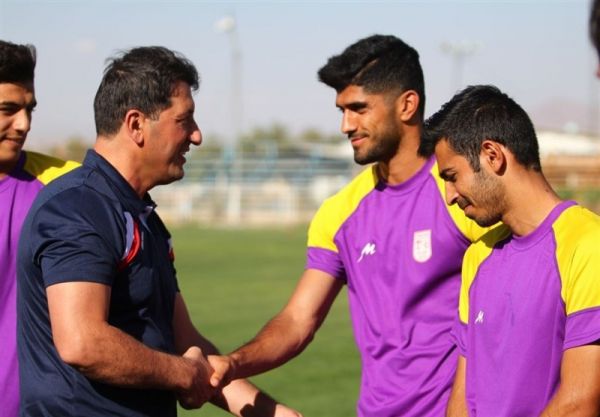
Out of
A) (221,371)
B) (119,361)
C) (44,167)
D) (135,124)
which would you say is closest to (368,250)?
(221,371)

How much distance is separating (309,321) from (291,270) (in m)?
17.8

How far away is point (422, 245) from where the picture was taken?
5.75 m

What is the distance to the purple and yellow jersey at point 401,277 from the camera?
5613mm

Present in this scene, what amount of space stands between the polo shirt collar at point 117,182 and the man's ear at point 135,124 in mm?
151

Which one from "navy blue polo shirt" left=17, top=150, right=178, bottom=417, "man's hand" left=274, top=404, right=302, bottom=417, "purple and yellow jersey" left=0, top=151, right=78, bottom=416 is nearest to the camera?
"navy blue polo shirt" left=17, top=150, right=178, bottom=417

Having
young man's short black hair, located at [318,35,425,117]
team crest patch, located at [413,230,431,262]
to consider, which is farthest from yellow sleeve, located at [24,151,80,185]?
team crest patch, located at [413,230,431,262]

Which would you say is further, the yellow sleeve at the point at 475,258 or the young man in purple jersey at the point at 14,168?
the young man in purple jersey at the point at 14,168

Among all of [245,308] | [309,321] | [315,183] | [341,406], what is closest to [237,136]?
[315,183]

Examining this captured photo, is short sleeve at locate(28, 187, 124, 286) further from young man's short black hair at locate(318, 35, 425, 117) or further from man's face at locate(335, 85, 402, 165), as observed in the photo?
young man's short black hair at locate(318, 35, 425, 117)

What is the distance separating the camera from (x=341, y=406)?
10.0m

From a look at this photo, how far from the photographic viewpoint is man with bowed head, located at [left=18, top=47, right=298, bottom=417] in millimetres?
4004

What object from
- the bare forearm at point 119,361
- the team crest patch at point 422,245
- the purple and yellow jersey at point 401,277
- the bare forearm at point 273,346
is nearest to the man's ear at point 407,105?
the purple and yellow jersey at point 401,277

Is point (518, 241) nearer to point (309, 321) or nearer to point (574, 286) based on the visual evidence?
point (574, 286)

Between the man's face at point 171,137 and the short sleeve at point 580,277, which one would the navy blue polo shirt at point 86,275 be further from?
the short sleeve at point 580,277
